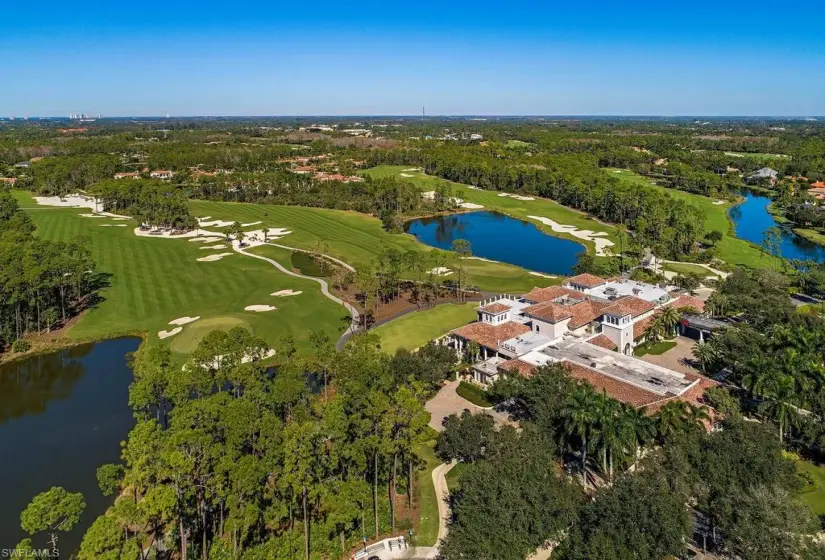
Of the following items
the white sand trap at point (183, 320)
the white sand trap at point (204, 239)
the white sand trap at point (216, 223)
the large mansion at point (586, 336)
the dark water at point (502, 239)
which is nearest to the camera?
the large mansion at point (586, 336)

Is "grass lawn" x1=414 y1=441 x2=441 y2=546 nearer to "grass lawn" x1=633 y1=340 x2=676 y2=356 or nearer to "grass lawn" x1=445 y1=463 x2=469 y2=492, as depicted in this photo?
"grass lawn" x1=445 y1=463 x2=469 y2=492

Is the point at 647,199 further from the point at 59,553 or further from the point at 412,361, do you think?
the point at 59,553

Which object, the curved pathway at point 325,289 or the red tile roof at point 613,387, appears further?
the curved pathway at point 325,289

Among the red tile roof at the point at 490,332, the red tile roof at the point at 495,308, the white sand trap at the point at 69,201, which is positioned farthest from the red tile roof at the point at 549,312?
the white sand trap at the point at 69,201

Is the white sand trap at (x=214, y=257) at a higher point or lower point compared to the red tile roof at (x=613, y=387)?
lower

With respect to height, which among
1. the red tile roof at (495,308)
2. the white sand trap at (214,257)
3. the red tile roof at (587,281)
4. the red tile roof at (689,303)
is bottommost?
the white sand trap at (214,257)

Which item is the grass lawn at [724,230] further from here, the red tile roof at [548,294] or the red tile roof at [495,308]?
the red tile roof at [495,308]

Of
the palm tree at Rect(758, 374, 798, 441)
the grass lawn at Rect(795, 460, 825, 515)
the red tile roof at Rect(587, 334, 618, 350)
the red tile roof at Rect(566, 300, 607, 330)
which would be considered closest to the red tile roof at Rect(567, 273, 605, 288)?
the red tile roof at Rect(566, 300, 607, 330)

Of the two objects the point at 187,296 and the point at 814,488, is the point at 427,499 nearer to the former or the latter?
the point at 814,488
